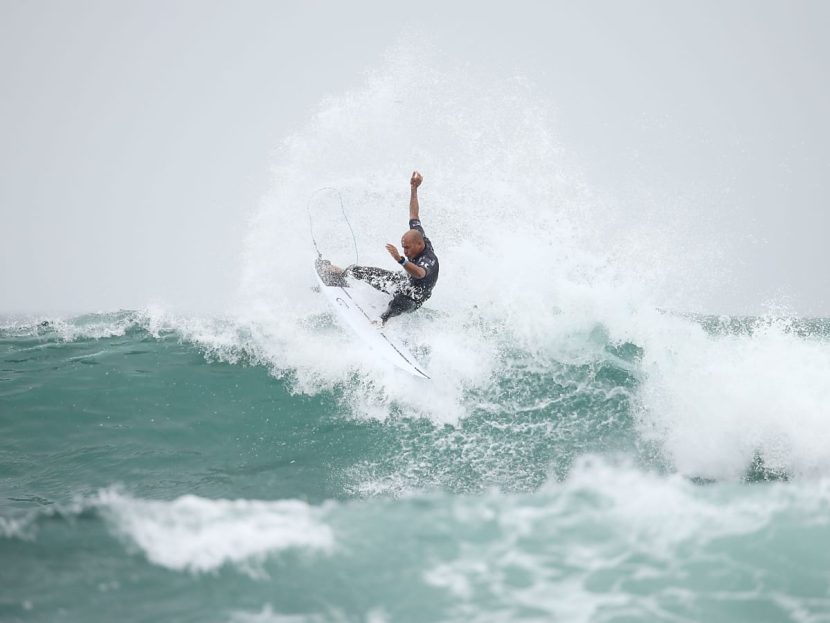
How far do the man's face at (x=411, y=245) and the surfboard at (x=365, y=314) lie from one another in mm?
1583

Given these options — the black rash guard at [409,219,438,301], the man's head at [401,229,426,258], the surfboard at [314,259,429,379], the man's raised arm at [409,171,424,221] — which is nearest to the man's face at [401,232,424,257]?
the man's head at [401,229,426,258]

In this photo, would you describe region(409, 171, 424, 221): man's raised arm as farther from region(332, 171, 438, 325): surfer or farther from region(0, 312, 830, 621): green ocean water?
region(0, 312, 830, 621): green ocean water

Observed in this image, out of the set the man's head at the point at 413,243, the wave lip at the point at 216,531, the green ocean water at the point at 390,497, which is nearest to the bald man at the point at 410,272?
the man's head at the point at 413,243

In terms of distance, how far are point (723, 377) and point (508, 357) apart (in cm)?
310

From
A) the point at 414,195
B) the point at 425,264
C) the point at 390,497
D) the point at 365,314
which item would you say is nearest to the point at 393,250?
the point at 425,264

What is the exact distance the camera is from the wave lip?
421 cm

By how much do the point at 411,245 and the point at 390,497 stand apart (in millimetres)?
3293

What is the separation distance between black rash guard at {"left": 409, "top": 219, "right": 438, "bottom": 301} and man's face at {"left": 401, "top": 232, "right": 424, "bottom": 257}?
0.11 meters

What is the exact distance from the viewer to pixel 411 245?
7328 mm

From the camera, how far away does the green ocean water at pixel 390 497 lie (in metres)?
3.93

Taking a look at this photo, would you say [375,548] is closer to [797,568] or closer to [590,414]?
[797,568]

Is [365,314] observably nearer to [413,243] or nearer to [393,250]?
[413,243]

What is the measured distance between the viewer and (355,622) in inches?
150

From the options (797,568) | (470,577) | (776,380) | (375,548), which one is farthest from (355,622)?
(776,380)
